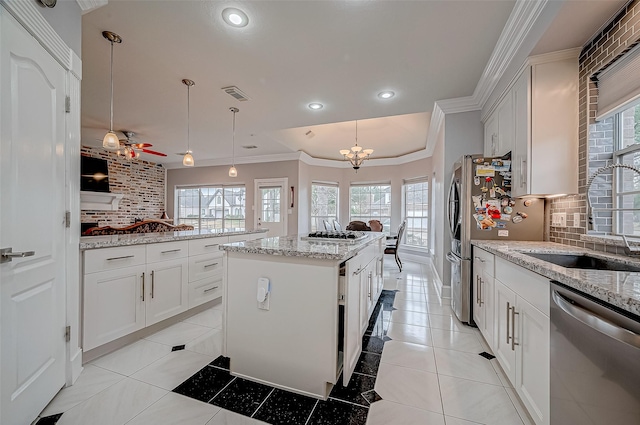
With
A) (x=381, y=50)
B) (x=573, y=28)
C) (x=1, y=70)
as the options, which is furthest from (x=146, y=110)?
(x=573, y=28)

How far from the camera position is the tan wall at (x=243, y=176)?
247 inches

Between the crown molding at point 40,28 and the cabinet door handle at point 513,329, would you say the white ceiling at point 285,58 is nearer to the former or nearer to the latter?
the crown molding at point 40,28

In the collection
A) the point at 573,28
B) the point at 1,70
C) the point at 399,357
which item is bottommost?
the point at 399,357

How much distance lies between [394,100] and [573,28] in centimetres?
179

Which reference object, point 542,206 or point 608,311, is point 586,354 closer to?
point 608,311

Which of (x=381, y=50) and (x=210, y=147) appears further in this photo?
(x=210, y=147)

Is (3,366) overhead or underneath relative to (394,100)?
underneath

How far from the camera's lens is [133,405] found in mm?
1486

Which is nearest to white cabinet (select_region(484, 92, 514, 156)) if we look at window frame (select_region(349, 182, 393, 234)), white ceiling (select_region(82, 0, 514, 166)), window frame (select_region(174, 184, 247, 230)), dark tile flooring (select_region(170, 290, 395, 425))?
white ceiling (select_region(82, 0, 514, 166))

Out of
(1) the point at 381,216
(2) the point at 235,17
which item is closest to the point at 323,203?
(1) the point at 381,216

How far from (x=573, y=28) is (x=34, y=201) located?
11.5 feet

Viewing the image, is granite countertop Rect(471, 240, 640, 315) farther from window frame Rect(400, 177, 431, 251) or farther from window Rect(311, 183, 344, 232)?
window Rect(311, 183, 344, 232)

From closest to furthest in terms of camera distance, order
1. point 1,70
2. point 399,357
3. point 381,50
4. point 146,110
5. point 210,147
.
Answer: point 1,70 < point 399,357 < point 381,50 < point 146,110 < point 210,147

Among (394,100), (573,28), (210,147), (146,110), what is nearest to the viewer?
(573,28)
